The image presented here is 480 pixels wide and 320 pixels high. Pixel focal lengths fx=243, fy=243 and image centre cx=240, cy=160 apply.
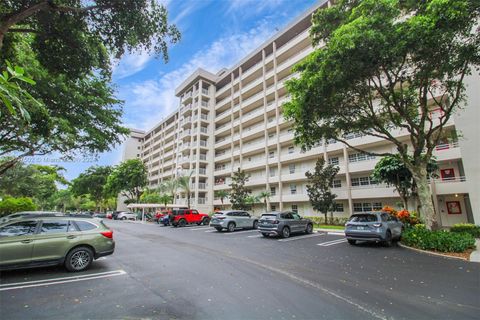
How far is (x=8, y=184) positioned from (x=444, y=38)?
36.1 meters

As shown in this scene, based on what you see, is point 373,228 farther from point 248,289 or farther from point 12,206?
point 12,206

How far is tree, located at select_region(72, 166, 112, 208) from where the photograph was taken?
53.8 metres

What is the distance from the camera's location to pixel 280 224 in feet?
47.3

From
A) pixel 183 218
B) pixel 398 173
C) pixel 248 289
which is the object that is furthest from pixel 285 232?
pixel 183 218

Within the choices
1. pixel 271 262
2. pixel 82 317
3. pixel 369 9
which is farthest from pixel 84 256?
pixel 369 9

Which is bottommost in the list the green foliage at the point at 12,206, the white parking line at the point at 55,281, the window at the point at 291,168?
the white parking line at the point at 55,281

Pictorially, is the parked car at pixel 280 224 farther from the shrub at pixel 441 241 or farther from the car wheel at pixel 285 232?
the shrub at pixel 441 241

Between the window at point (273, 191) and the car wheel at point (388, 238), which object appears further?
the window at point (273, 191)

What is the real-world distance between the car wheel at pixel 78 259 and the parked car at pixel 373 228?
10.9 meters

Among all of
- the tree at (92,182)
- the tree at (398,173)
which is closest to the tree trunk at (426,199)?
the tree at (398,173)

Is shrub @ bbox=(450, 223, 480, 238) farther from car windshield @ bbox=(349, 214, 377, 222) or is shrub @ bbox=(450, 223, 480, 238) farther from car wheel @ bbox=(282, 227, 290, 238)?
car wheel @ bbox=(282, 227, 290, 238)

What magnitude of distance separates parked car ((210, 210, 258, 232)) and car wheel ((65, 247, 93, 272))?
11.9 metres

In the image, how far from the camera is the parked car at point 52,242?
245 inches

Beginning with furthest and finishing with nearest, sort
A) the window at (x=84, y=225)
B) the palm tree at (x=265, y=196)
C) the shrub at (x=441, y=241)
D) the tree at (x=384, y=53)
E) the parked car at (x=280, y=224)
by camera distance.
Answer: the palm tree at (x=265, y=196), the parked car at (x=280, y=224), the shrub at (x=441, y=241), the tree at (x=384, y=53), the window at (x=84, y=225)
